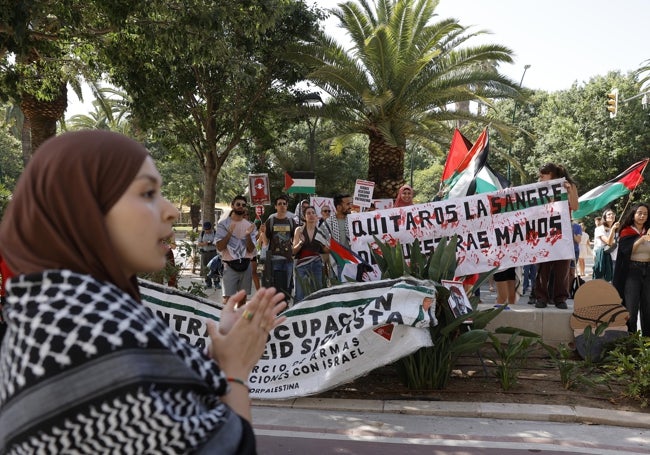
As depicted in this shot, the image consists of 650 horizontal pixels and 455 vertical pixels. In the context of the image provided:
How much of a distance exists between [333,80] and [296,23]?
84.2 inches

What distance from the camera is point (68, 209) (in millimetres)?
1127

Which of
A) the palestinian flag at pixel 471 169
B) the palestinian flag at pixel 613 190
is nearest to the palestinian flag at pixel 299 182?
the palestinian flag at pixel 471 169

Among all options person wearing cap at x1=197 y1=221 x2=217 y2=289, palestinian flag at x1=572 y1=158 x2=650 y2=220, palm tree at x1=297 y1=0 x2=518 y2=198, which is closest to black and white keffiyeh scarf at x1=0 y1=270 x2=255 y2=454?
palestinian flag at x1=572 y1=158 x2=650 y2=220

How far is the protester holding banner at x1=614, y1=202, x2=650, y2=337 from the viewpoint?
21.9 ft

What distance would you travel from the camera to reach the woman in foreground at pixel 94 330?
1.06m

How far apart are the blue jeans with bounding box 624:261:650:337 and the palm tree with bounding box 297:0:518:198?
352 inches

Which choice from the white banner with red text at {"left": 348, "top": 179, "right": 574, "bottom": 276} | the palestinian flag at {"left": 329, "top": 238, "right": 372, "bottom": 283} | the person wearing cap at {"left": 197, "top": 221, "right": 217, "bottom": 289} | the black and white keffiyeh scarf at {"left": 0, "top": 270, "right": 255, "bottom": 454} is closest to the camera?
the black and white keffiyeh scarf at {"left": 0, "top": 270, "right": 255, "bottom": 454}

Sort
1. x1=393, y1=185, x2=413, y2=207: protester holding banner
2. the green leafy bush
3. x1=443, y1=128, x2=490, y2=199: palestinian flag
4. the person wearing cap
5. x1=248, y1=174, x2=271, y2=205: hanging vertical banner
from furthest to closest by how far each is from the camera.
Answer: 1. the person wearing cap
2. x1=248, y1=174, x2=271, y2=205: hanging vertical banner
3. x1=393, y1=185, x2=413, y2=207: protester holding banner
4. x1=443, y1=128, x2=490, y2=199: palestinian flag
5. the green leafy bush

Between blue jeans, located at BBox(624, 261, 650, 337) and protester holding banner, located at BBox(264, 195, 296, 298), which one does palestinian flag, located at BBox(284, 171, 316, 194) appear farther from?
blue jeans, located at BBox(624, 261, 650, 337)

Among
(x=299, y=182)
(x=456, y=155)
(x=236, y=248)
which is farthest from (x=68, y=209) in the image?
(x=299, y=182)

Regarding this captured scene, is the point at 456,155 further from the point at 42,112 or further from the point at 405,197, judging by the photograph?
the point at 42,112

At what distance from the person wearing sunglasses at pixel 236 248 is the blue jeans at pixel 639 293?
485cm

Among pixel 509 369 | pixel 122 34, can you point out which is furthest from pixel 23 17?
pixel 509 369

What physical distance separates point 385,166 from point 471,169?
27.7 feet
